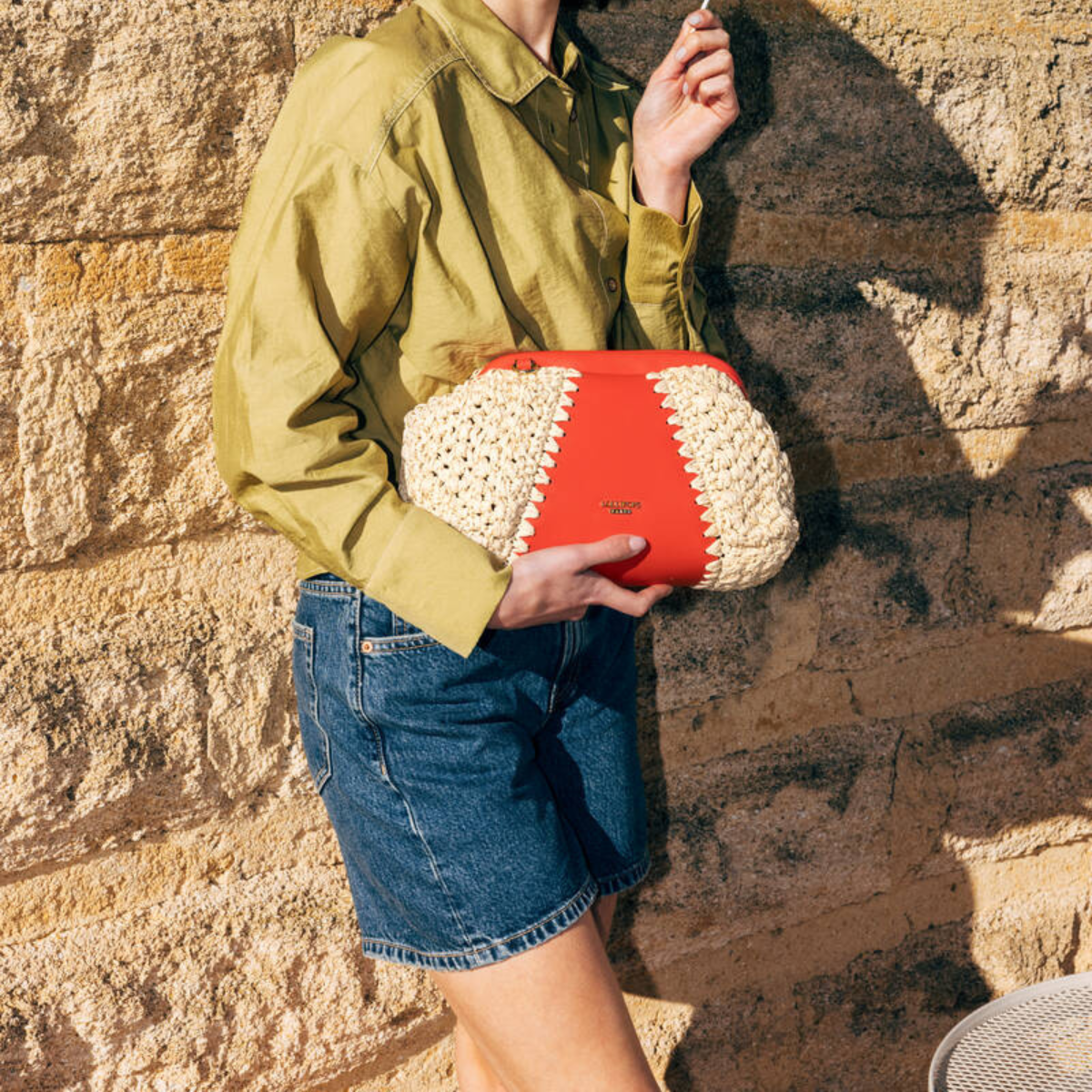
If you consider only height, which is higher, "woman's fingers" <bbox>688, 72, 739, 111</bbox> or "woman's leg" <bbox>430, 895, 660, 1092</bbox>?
"woman's fingers" <bbox>688, 72, 739, 111</bbox>

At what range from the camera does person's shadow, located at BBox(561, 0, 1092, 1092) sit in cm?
188

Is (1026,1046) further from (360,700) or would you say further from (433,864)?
(360,700)

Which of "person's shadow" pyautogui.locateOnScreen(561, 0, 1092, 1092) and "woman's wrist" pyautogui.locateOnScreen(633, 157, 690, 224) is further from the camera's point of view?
"person's shadow" pyautogui.locateOnScreen(561, 0, 1092, 1092)

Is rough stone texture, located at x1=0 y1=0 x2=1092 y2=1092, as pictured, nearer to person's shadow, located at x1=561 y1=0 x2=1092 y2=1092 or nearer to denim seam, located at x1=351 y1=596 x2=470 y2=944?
person's shadow, located at x1=561 y1=0 x2=1092 y2=1092

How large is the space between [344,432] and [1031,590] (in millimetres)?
1467

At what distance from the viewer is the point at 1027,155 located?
6.54ft

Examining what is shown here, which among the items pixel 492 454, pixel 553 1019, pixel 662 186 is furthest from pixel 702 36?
pixel 553 1019

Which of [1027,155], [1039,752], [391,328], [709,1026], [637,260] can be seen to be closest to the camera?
[391,328]

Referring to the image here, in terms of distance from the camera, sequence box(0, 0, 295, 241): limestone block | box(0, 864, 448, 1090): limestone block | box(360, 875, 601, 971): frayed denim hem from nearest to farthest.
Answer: box(360, 875, 601, 971): frayed denim hem < box(0, 0, 295, 241): limestone block < box(0, 864, 448, 1090): limestone block

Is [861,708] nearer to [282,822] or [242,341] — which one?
[282,822]

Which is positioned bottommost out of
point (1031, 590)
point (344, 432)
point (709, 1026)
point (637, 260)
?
point (709, 1026)

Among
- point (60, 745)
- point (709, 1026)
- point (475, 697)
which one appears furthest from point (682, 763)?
point (60, 745)

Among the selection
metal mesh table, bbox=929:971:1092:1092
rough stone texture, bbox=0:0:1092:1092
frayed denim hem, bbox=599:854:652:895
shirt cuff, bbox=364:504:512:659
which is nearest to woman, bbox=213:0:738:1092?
shirt cuff, bbox=364:504:512:659

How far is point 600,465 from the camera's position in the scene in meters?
1.20
